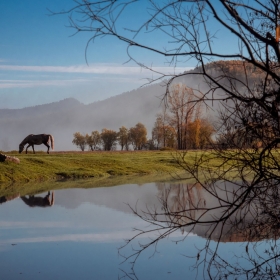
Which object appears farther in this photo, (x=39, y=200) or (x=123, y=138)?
(x=123, y=138)

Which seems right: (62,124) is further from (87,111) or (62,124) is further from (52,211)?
(52,211)

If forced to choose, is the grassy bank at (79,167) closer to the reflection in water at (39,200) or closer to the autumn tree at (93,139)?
the reflection in water at (39,200)

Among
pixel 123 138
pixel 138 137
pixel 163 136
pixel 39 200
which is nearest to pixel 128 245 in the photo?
A: pixel 39 200

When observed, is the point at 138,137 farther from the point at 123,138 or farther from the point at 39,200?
the point at 39,200

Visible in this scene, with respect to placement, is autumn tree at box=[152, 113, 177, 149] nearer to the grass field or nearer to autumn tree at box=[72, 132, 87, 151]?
autumn tree at box=[72, 132, 87, 151]

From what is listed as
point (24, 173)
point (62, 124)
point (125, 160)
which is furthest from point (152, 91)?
point (24, 173)

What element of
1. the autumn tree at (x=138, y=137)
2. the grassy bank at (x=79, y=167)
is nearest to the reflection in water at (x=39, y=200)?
the grassy bank at (x=79, y=167)

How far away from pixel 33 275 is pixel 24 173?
14993 millimetres

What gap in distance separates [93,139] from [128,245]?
3298 centimetres

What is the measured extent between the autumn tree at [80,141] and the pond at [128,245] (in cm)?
2803

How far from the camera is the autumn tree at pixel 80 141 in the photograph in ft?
132

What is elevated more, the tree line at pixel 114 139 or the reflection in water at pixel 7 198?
the tree line at pixel 114 139

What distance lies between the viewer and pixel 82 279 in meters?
6.03

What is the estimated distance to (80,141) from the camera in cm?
4106
